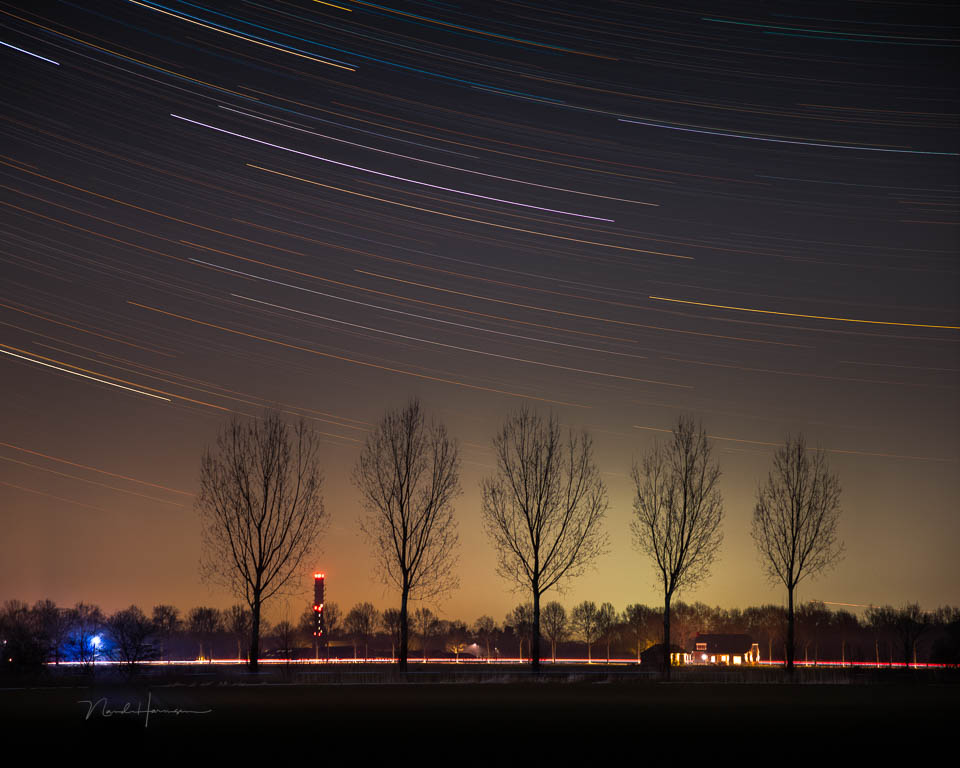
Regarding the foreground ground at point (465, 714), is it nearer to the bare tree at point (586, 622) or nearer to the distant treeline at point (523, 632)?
the distant treeline at point (523, 632)

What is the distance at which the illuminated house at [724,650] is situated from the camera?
137m

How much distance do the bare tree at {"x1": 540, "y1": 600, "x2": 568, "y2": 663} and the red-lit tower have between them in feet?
136

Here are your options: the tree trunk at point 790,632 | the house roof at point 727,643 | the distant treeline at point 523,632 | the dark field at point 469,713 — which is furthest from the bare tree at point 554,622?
the dark field at point 469,713

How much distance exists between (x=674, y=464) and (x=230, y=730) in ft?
119

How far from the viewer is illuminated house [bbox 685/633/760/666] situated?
137 m

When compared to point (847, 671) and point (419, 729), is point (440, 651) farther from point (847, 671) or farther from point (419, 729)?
point (419, 729)

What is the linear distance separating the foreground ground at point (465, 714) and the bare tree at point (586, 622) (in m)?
137

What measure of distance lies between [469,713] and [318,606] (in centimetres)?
15574

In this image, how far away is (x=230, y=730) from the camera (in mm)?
17812

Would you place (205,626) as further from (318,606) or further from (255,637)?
(255,637)

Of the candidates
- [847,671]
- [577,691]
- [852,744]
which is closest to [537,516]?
[577,691]

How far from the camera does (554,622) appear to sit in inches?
6531
